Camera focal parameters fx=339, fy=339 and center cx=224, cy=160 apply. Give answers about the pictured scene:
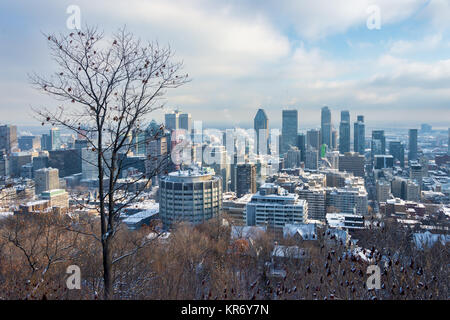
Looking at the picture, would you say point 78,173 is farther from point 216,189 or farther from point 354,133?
point 354,133

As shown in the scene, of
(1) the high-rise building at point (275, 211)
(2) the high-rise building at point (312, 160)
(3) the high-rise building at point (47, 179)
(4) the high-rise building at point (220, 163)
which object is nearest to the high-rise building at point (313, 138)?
(2) the high-rise building at point (312, 160)

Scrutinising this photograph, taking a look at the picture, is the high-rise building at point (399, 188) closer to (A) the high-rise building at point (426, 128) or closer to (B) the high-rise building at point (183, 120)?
(B) the high-rise building at point (183, 120)

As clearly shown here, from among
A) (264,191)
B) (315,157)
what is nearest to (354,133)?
(315,157)

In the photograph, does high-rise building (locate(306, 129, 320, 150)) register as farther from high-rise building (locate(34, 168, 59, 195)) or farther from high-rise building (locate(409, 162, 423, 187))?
high-rise building (locate(34, 168, 59, 195))

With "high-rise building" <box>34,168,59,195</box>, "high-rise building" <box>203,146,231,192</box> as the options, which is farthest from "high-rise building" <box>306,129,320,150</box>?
"high-rise building" <box>34,168,59,195</box>

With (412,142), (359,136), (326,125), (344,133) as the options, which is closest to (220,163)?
(344,133)

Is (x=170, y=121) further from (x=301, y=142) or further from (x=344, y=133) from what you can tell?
(x=344, y=133)
